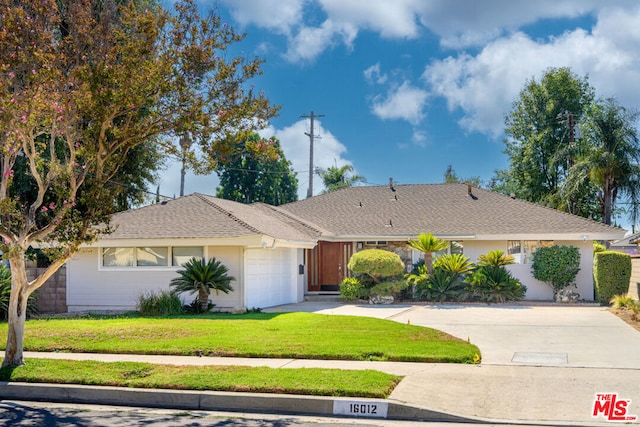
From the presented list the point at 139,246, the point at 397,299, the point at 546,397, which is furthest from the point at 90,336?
the point at 397,299

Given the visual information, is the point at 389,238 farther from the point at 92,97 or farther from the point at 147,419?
the point at 147,419

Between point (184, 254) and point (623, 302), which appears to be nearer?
point (623, 302)

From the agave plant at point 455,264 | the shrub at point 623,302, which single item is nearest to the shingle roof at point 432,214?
the agave plant at point 455,264

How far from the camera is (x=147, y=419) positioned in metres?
8.86

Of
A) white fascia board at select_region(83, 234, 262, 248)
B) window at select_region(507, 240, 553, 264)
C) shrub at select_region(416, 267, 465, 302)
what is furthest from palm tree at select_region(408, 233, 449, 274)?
white fascia board at select_region(83, 234, 262, 248)

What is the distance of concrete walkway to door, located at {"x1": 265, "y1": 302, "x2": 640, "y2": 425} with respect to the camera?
8719 millimetres

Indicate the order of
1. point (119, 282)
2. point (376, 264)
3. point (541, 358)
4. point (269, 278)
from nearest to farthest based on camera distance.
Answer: point (541, 358)
point (119, 282)
point (269, 278)
point (376, 264)

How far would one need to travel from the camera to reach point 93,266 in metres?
22.8

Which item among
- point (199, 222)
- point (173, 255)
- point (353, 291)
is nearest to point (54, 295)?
point (173, 255)

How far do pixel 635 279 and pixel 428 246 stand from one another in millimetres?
6924

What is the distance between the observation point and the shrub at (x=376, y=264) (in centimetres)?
2519

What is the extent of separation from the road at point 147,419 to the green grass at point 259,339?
3.32 m

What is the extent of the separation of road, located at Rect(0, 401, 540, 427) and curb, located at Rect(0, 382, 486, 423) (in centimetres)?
16

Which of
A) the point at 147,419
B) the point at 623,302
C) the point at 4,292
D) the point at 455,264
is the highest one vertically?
the point at 455,264
